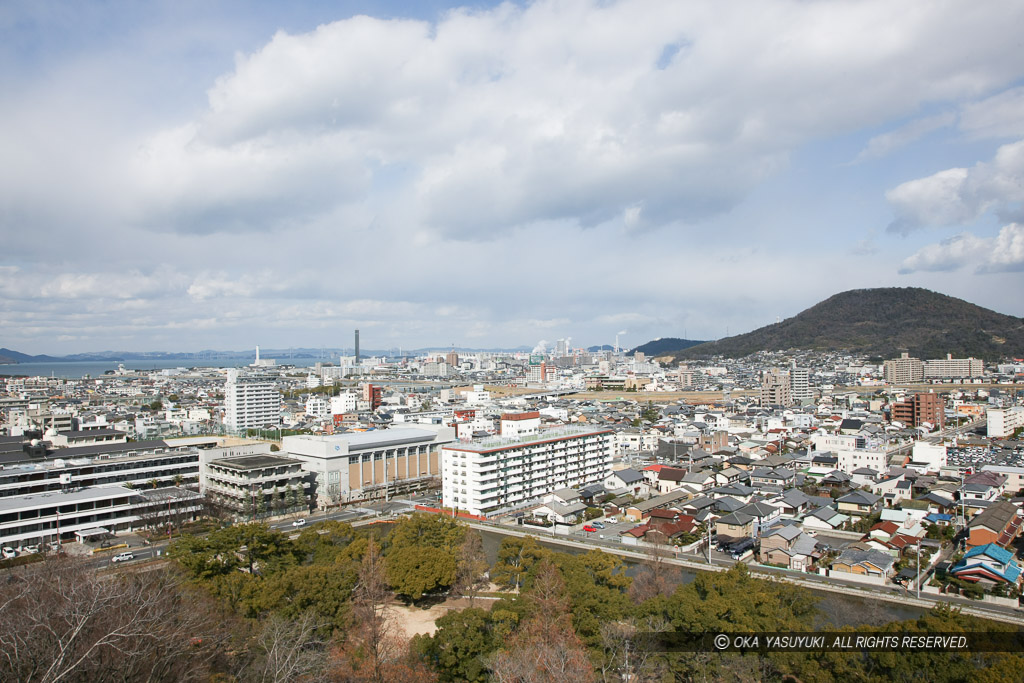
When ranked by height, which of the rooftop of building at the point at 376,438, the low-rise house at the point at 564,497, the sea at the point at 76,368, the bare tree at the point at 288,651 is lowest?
the low-rise house at the point at 564,497

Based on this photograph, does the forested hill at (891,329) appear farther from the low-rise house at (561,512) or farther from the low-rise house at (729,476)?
the low-rise house at (561,512)

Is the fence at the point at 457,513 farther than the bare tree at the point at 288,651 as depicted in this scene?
Yes

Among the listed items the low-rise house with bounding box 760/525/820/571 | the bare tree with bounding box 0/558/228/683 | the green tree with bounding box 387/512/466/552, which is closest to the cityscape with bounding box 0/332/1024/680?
the low-rise house with bounding box 760/525/820/571

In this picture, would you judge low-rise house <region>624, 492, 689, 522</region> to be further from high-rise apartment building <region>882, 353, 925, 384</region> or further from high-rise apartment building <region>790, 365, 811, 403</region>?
high-rise apartment building <region>882, 353, 925, 384</region>

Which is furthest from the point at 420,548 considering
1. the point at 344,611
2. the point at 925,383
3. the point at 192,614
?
the point at 925,383

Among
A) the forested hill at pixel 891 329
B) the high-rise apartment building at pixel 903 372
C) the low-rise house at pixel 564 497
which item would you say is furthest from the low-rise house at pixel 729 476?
the forested hill at pixel 891 329

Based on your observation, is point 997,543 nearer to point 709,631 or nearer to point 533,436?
point 709,631
